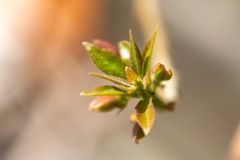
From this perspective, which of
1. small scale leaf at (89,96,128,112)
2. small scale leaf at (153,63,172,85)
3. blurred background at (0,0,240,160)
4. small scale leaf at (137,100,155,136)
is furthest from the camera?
blurred background at (0,0,240,160)

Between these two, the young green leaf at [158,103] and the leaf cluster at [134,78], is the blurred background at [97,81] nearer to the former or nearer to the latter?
the young green leaf at [158,103]

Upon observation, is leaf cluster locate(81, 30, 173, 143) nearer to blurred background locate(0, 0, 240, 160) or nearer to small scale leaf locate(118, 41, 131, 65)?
small scale leaf locate(118, 41, 131, 65)

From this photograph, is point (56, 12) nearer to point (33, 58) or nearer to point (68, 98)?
point (33, 58)

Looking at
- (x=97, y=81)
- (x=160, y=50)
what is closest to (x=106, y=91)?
(x=160, y=50)

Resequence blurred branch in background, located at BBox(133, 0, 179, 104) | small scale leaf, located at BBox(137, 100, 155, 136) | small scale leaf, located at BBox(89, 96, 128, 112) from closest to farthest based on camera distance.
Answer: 1. small scale leaf, located at BBox(137, 100, 155, 136)
2. small scale leaf, located at BBox(89, 96, 128, 112)
3. blurred branch in background, located at BBox(133, 0, 179, 104)

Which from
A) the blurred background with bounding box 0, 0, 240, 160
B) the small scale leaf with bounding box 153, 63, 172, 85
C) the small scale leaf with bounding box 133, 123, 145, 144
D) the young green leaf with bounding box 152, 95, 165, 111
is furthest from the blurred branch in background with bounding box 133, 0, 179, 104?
the blurred background with bounding box 0, 0, 240, 160

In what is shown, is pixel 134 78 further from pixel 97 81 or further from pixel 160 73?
pixel 97 81

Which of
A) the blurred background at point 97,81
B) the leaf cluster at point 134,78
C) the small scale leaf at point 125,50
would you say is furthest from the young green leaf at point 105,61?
the blurred background at point 97,81
